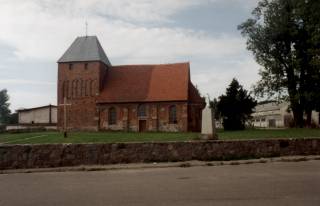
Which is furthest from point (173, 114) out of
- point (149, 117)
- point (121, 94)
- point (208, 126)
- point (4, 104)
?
point (4, 104)

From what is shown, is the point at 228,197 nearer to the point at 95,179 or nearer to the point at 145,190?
the point at 145,190

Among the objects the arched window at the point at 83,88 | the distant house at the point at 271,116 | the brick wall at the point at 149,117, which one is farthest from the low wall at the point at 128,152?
the distant house at the point at 271,116

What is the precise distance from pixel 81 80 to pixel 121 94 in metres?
6.72

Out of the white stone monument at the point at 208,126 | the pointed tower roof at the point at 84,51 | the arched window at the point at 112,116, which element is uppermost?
the pointed tower roof at the point at 84,51

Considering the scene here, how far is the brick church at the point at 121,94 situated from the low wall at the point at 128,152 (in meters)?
34.6

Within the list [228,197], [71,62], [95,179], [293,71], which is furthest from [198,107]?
[228,197]

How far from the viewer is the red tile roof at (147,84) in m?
53.6

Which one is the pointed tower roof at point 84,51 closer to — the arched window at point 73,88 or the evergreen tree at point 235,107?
the arched window at point 73,88

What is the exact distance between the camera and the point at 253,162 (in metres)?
16.0

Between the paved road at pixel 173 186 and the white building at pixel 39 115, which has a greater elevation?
the white building at pixel 39 115

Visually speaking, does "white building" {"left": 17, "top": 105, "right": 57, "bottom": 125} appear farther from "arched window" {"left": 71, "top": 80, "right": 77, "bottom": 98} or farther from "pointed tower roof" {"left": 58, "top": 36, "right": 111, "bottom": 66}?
"pointed tower roof" {"left": 58, "top": 36, "right": 111, "bottom": 66}

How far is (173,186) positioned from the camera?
10.8 metres

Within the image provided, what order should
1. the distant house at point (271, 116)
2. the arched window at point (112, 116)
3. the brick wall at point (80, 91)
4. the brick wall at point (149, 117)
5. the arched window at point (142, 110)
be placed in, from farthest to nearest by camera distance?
the distant house at point (271, 116)
the brick wall at point (80, 91)
the arched window at point (112, 116)
the arched window at point (142, 110)
the brick wall at point (149, 117)

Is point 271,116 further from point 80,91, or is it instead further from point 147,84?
point 80,91
